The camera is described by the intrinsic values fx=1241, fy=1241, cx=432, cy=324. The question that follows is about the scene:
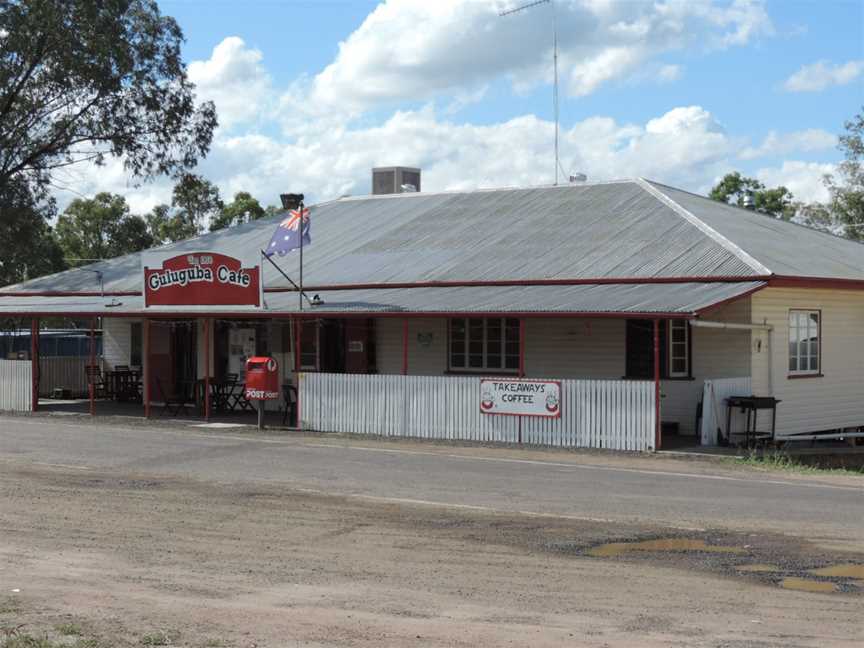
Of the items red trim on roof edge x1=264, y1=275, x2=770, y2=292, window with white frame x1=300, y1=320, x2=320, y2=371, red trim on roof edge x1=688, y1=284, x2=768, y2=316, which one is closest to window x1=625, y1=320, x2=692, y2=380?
red trim on roof edge x1=264, y1=275, x2=770, y2=292

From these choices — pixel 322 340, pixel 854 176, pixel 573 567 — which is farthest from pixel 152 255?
pixel 854 176

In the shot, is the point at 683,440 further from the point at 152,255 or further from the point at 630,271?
the point at 152,255

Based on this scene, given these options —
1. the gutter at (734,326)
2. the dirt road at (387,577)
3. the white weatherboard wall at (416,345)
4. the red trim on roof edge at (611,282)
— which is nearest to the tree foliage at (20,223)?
the red trim on roof edge at (611,282)

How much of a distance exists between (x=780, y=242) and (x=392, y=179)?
11770mm

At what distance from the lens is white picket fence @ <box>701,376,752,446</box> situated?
1950cm

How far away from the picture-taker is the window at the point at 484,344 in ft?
76.3

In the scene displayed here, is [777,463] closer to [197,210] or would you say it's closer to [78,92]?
[78,92]

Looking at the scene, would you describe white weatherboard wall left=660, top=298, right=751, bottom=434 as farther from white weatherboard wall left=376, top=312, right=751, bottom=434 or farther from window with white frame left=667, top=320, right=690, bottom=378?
window with white frame left=667, top=320, right=690, bottom=378

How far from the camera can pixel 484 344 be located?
77.5ft

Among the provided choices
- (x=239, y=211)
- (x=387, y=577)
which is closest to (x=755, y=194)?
(x=239, y=211)

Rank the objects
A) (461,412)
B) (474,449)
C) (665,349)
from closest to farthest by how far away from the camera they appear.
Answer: (474,449) < (461,412) < (665,349)

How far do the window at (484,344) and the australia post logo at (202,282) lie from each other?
394cm

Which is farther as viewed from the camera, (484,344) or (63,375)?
(63,375)

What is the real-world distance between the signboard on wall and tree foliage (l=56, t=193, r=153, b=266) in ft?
A: 147
